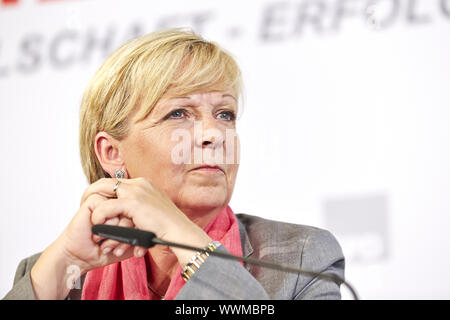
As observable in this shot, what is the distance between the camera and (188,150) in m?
1.54

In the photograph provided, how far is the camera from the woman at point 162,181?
139cm

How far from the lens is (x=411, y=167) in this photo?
81.5 inches

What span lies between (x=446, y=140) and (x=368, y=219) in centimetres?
36

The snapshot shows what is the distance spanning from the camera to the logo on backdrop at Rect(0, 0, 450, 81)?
2146 millimetres

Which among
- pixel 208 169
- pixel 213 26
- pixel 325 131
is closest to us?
pixel 208 169

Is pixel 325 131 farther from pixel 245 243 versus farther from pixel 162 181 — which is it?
pixel 162 181

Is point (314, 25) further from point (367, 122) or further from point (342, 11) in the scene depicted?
point (367, 122)

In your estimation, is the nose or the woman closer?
the woman

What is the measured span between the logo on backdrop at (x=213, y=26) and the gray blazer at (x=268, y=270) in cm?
77

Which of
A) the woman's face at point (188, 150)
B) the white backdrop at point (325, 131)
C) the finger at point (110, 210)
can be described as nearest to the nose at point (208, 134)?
the woman's face at point (188, 150)

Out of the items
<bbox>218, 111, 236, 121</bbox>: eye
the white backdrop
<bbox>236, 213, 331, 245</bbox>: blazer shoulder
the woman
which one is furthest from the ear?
the white backdrop

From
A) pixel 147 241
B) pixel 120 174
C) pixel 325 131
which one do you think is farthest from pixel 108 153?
pixel 325 131

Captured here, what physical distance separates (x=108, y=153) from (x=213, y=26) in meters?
0.87

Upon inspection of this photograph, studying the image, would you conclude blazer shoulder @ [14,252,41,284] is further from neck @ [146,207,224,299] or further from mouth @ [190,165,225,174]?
mouth @ [190,165,225,174]
